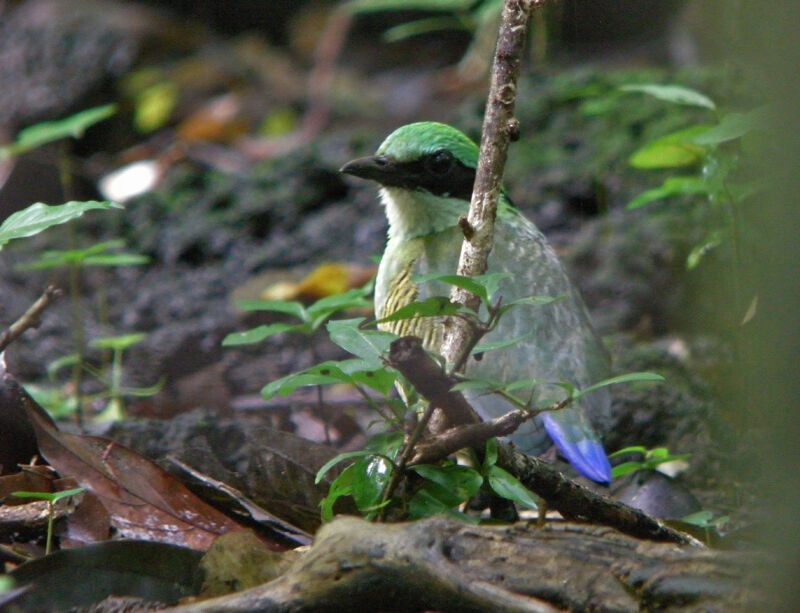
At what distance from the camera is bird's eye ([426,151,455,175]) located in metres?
3.97

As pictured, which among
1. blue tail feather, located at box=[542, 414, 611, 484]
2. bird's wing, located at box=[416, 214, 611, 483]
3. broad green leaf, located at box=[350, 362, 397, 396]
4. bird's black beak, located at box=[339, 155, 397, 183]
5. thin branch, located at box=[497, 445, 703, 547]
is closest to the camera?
broad green leaf, located at box=[350, 362, 397, 396]

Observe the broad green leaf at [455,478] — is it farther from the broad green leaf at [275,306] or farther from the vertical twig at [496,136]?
the broad green leaf at [275,306]

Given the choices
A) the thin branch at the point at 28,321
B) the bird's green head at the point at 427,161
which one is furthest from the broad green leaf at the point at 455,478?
the bird's green head at the point at 427,161

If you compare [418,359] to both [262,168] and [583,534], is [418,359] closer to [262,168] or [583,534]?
[583,534]

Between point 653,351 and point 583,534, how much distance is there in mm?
2777

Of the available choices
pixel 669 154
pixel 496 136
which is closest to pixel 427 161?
pixel 669 154

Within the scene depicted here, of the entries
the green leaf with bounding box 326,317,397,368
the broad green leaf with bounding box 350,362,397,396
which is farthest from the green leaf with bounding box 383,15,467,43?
the broad green leaf with bounding box 350,362,397,396

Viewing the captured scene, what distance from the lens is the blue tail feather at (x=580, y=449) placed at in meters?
3.07

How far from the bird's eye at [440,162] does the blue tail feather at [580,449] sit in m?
1.11

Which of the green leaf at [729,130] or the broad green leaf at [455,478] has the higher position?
the green leaf at [729,130]

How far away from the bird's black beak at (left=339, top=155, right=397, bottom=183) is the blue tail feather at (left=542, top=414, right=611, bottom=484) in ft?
3.66

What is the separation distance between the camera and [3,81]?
8.73 m

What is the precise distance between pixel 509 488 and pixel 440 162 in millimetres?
1954

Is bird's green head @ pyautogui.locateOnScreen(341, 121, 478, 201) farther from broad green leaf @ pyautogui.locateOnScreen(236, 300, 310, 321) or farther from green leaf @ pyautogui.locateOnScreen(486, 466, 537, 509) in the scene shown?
green leaf @ pyautogui.locateOnScreen(486, 466, 537, 509)
